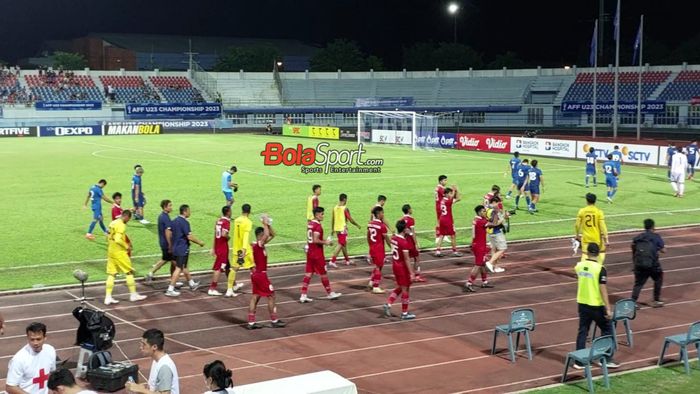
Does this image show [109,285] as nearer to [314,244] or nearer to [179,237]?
[179,237]

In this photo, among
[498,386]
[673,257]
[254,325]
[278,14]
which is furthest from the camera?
[278,14]

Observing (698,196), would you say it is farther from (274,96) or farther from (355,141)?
(274,96)

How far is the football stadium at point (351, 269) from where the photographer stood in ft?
39.2

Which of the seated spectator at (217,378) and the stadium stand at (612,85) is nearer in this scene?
the seated spectator at (217,378)

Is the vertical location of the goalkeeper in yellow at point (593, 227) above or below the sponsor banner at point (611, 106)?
below

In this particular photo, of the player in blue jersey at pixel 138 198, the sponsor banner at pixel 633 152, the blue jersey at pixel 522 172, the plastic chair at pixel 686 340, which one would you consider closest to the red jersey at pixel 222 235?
the player in blue jersey at pixel 138 198

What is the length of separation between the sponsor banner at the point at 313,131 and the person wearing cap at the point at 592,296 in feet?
192

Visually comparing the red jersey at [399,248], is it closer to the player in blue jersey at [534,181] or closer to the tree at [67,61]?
the player in blue jersey at [534,181]

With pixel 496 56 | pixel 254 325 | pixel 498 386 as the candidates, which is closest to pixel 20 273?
pixel 254 325

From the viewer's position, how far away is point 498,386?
1161 cm

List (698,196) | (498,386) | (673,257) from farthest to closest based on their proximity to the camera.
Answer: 1. (698,196)
2. (673,257)
3. (498,386)

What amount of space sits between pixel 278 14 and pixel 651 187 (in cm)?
10409

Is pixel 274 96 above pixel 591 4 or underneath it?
underneath

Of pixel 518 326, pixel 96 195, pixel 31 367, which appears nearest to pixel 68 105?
pixel 96 195
